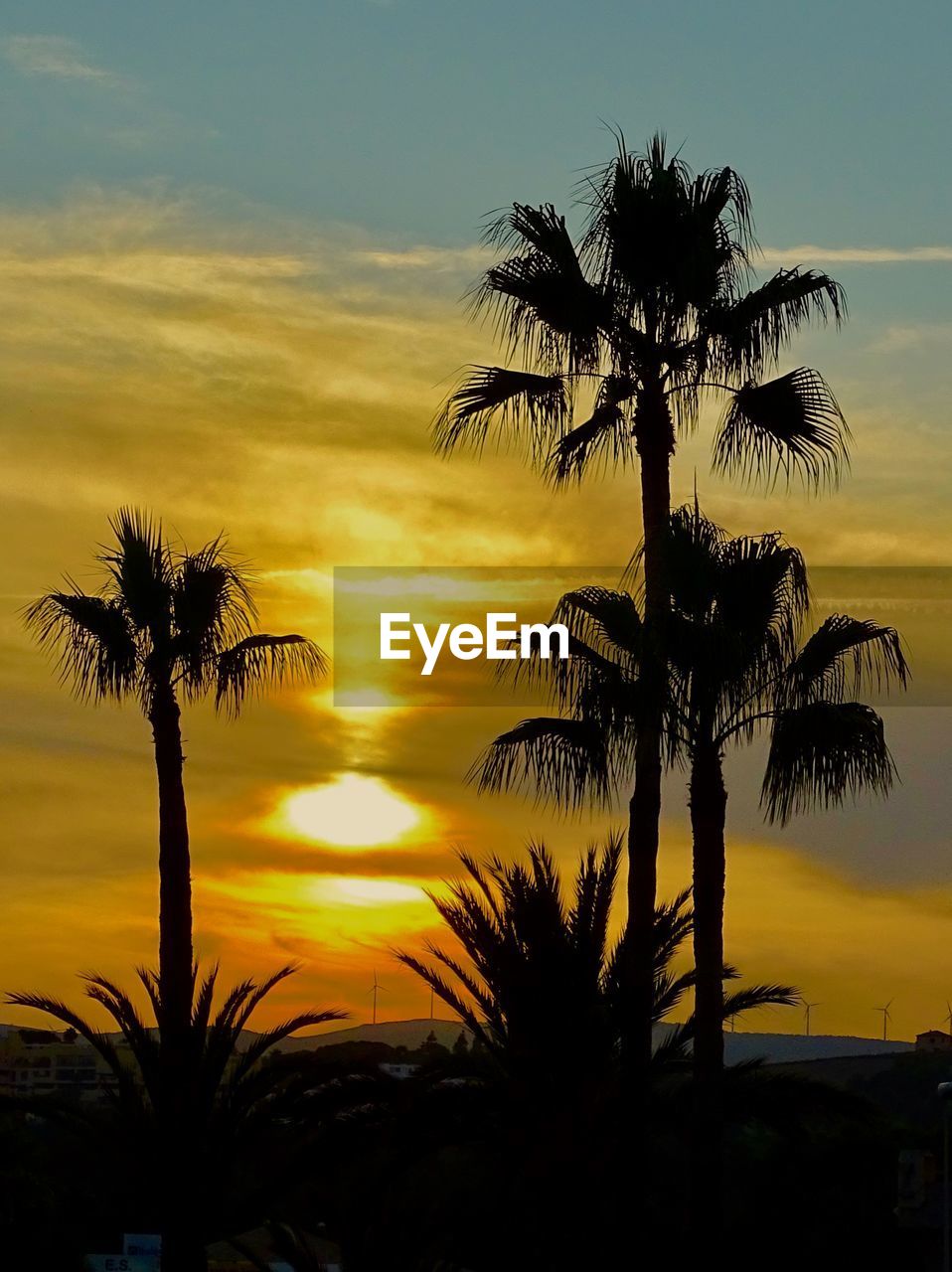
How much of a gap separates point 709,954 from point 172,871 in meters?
7.91

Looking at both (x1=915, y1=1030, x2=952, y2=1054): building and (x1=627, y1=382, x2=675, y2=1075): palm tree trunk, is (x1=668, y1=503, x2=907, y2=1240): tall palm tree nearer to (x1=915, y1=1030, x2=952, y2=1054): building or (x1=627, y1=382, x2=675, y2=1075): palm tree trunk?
(x1=627, y1=382, x2=675, y2=1075): palm tree trunk

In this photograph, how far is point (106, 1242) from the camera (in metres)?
70.9

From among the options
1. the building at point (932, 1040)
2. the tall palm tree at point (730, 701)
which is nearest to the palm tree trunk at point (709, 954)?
the tall palm tree at point (730, 701)

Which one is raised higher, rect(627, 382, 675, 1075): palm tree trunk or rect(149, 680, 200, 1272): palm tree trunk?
rect(627, 382, 675, 1075): palm tree trunk

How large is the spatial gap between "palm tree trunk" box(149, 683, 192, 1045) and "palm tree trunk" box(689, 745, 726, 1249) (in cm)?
709

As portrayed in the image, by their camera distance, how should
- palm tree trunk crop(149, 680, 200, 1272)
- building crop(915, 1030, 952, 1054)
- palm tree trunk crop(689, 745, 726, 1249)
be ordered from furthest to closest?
building crop(915, 1030, 952, 1054) < palm tree trunk crop(149, 680, 200, 1272) < palm tree trunk crop(689, 745, 726, 1249)

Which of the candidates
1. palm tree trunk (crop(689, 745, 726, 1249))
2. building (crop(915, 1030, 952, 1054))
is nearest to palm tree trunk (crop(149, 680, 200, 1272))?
Result: palm tree trunk (crop(689, 745, 726, 1249))

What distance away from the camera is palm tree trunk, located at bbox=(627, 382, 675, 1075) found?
21.2m

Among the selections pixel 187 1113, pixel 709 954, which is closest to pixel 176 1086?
pixel 187 1113

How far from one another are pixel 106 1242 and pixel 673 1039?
52.0m

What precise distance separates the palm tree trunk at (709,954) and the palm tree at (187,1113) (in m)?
5.47

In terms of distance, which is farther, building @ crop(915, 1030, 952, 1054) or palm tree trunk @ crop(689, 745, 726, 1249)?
building @ crop(915, 1030, 952, 1054)

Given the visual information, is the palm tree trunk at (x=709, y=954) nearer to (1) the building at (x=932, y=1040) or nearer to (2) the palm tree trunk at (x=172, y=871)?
(2) the palm tree trunk at (x=172, y=871)

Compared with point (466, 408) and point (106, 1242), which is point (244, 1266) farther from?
point (466, 408)
